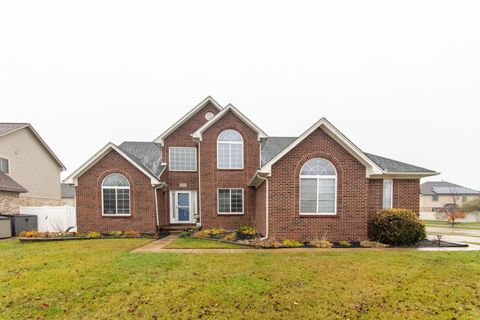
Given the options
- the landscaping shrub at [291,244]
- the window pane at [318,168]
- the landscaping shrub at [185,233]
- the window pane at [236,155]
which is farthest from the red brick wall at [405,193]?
the landscaping shrub at [185,233]

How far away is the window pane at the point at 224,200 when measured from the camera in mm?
14195

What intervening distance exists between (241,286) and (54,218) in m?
15.2

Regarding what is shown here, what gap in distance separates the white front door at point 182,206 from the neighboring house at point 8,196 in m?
11.2

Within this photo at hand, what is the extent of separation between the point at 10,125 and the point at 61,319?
77.3ft

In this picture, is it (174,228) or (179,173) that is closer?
(174,228)

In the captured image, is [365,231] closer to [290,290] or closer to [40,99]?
[290,290]

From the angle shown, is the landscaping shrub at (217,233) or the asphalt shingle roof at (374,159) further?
the landscaping shrub at (217,233)

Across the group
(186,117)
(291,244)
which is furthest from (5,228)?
(291,244)

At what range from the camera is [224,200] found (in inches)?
561

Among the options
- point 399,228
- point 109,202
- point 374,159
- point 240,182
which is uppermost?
point 374,159

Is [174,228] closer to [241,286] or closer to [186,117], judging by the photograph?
[186,117]

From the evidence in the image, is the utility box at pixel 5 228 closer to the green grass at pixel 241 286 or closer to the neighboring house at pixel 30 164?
the neighboring house at pixel 30 164

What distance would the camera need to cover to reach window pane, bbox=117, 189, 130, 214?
42.1ft

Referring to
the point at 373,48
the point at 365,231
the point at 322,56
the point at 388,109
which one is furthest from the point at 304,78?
the point at 365,231
